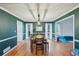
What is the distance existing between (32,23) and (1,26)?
6.89 meters

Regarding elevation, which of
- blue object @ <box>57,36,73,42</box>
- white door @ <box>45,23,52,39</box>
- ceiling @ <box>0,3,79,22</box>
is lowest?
blue object @ <box>57,36,73,42</box>

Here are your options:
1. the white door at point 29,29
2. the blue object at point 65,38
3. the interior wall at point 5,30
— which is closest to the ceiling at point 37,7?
the interior wall at point 5,30

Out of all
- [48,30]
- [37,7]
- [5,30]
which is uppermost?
[37,7]

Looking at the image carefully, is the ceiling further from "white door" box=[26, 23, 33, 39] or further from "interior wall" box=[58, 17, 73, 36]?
"white door" box=[26, 23, 33, 39]

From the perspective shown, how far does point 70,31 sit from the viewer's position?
8.52m

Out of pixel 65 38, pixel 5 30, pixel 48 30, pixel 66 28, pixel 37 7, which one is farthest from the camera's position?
pixel 48 30

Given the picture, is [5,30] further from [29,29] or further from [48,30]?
[48,30]

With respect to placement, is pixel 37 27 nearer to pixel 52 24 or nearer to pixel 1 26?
pixel 52 24

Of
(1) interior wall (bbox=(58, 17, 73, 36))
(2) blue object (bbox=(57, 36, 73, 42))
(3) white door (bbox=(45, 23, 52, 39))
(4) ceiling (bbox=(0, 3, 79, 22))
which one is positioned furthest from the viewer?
(3) white door (bbox=(45, 23, 52, 39))

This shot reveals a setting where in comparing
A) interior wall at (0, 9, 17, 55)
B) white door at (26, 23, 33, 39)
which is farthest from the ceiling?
white door at (26, 23, 33, 39)

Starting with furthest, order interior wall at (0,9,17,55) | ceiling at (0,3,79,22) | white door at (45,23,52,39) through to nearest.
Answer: white door at (45,23,52,39)
interior wall at (0,9,17,55)
ceiling at (0,3,79,22)

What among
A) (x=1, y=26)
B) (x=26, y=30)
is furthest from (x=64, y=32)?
(x=1, y=26)

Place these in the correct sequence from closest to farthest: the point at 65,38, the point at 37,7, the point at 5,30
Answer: the point at 37,7, the point at 5,30, the point at 65,38

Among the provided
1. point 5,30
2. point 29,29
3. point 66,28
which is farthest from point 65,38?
point 5,30
